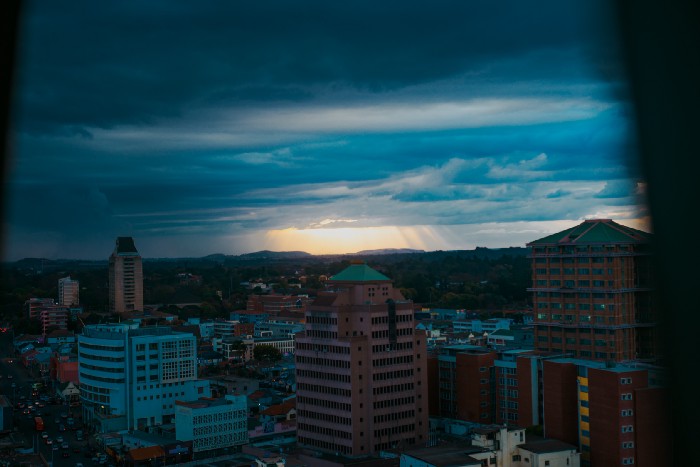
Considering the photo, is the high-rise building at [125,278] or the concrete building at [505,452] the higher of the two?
the high-rise building at [125,278]

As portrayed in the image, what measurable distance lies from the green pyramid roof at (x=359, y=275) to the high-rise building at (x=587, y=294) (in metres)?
2.49

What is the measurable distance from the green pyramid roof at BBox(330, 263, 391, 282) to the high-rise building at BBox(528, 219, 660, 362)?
2.49 m

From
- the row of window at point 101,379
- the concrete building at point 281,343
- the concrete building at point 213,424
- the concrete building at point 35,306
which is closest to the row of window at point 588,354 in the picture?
the concrete building at point 213,424

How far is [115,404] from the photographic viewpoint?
442 inches

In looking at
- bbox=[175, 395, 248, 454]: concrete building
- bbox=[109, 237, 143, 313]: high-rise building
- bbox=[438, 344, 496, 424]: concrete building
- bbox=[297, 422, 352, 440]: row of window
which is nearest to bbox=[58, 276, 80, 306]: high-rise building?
bbox=[109, 237, 143, 313]: high-rise building

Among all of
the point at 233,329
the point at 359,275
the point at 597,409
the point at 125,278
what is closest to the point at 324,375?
the point at 359,275

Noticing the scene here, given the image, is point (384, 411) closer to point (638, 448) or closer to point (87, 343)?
point (638, 448)

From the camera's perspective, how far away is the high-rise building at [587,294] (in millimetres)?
10164

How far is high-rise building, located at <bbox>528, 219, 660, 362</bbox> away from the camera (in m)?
10.2

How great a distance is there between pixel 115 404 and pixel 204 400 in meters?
1.74

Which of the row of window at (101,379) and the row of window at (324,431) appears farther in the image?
the row of window at (101,379)

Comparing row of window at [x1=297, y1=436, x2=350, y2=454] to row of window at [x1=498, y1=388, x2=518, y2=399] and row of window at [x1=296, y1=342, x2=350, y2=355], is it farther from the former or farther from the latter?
row of window at [x1=498, y1=388, x2=518, y2=399]

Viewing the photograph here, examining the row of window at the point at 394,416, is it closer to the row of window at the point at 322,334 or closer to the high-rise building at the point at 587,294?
the row of window at the point at 322,334

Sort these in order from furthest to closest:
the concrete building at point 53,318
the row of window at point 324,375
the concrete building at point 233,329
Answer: the concrete building at point 53,318
the concrete building at point 233,329
the row of window at point 324,375
